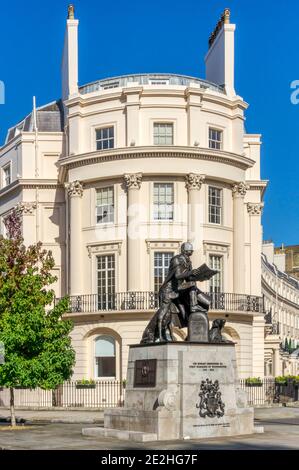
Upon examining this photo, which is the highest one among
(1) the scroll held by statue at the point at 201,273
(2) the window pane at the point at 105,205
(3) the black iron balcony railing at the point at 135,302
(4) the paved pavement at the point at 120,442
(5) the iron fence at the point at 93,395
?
(2) the window pane at the point at 105,205

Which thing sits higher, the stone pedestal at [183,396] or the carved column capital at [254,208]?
the carved column capital at [254,208]

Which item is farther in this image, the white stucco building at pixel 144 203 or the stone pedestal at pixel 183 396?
the white stucco building at pixel 144 203

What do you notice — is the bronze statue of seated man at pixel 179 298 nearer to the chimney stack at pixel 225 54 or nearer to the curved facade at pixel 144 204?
the curved facade at pixel 144 204

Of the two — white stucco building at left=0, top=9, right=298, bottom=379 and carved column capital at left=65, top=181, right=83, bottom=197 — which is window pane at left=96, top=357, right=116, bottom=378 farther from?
carved column capital at left=65, top=181, right=83, bottom=197

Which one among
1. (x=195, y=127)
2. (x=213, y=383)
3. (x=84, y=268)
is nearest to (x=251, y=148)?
(x=195, y=127)

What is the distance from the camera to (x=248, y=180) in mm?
54594

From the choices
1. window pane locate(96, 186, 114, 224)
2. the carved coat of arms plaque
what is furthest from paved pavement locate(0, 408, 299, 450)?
window pane locate(96, 186, 114, 224)

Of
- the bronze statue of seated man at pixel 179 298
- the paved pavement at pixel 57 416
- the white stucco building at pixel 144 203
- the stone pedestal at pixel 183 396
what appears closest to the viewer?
the stone pedestal at pixel 183 396

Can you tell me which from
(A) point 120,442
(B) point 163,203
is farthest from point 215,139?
(A) point 120,442

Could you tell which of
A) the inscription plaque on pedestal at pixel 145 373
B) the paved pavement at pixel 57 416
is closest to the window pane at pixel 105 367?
the paved pavement at pixel 57 416

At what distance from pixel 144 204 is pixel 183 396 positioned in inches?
1069

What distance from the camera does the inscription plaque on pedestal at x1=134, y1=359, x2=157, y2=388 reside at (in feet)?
75.4

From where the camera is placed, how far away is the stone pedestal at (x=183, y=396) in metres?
22.2
